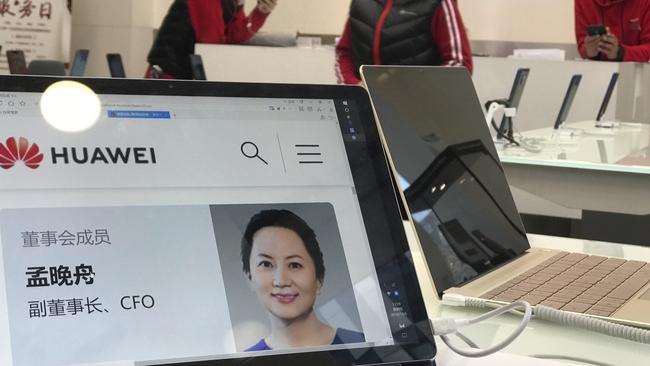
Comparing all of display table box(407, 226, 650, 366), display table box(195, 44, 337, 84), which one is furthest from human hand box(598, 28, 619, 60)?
display table box(407, 226, 650, 366)

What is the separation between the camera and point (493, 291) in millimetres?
887

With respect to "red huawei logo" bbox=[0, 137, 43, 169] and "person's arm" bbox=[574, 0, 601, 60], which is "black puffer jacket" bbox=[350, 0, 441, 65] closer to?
"person's arm" bbox=[574, 0, 601, 60]

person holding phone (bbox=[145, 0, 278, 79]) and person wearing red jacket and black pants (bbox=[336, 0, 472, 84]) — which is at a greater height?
person holding phone (bbox=[145, 0, 278, 79])

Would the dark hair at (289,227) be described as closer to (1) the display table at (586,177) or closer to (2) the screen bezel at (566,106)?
(1) the display table at (586,177)

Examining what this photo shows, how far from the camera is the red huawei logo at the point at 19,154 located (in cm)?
55

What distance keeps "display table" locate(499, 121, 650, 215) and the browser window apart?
1.43m

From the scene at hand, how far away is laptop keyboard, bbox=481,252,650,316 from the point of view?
0.85 metres

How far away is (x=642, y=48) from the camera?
410 centimetres

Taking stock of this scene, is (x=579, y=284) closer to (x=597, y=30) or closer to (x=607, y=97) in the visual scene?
(x=607, y=97)

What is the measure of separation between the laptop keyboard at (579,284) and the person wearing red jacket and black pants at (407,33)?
4.83 ft

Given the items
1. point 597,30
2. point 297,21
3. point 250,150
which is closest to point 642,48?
point 597,30

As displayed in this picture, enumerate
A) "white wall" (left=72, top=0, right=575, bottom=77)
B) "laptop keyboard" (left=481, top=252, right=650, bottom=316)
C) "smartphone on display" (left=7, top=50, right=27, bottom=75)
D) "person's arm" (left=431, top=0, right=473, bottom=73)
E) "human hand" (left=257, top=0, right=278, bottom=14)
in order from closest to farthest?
"laptop keyboard" (left=481, top=252, right=650, bottom=316)
"person's arm" (left=431, top=0, right=473, bottom=73)
"smartphone on display" (left=7, top=50, right=27, bottom=75)
"human hand" (left=257, top=0, right=278, bottom=14)
"white wall" (left=72, top=0, right=575, bottom=77)

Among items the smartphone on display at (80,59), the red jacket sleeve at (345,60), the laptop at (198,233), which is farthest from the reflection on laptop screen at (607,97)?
the laptop at (198,233)

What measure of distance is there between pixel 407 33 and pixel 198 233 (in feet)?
6.72
